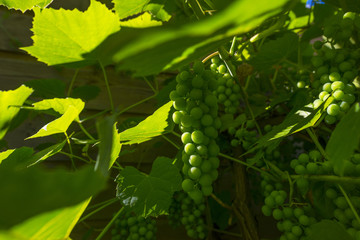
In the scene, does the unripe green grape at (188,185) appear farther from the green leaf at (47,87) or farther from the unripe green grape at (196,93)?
the green leaf at (47,87)

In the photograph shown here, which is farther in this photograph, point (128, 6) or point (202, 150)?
point (128, 6)

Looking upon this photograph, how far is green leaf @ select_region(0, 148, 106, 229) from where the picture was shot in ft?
0.53

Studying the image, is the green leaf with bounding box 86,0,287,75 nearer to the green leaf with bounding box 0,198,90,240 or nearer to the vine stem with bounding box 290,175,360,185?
the green leaf with bounding box 0,198,90,240

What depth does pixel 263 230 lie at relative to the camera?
1.17 meters

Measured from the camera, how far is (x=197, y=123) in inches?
16.2

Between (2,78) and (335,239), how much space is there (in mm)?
1026

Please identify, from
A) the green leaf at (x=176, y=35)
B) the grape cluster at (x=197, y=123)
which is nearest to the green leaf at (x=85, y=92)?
the grape cluster at (x=197, y=123)

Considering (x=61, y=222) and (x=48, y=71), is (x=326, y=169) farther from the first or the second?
(x=48, y=71)

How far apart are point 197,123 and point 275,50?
1.53 ft

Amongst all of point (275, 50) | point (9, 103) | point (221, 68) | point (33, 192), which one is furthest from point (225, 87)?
point (33, 192)

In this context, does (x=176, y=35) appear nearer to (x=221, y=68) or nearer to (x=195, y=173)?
(x=195, y=173)

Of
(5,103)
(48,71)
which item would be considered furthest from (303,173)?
(48,71)

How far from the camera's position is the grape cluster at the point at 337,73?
487mm

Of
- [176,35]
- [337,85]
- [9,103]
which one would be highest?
[176,35]
